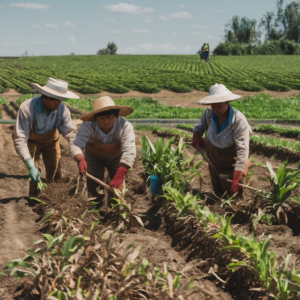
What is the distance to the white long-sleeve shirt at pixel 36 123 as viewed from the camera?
4316 mm

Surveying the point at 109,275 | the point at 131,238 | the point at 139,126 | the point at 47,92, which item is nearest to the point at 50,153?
the point at 47,92

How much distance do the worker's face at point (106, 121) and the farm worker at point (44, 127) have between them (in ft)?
1.31

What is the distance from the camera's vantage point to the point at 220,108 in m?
4.12

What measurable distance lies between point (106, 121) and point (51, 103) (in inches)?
29.5

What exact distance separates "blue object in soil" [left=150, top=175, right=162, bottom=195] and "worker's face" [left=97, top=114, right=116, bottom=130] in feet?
2.98

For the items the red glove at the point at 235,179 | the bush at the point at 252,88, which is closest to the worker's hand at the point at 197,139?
the red glove at the point at 235,179

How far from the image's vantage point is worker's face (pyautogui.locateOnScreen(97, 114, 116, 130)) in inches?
159

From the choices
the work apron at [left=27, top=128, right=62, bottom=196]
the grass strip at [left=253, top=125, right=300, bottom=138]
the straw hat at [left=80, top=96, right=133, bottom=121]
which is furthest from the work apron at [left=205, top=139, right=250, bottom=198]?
the grass strip at [left=253, top=125, right=300, bottom=138]

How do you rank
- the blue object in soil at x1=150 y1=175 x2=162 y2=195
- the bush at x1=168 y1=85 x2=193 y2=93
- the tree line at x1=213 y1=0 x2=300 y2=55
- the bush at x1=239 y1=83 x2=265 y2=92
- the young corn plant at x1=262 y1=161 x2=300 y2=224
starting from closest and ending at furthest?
the young corn plant at x1=262 y1=161 x2=300 y2=224
the blue object in soil at x1=150 y1=175 x2=162 y2=195
the bush at x1=239 y1=83 x2=265 y2=92
the bush at x1=168 y1=85 x2=193 y2=93
the tree line at x1=213 y1=0 x2=300 y2=55

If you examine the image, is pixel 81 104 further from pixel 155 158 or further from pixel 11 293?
pixel 11 293

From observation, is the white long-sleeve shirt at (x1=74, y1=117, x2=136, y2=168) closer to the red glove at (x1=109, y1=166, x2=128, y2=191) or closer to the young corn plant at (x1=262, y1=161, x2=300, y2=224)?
the red glove at (x1=109, y1=166, x2=128, y2=191)

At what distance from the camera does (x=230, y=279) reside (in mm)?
2812

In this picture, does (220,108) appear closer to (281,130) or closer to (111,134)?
(111,134)

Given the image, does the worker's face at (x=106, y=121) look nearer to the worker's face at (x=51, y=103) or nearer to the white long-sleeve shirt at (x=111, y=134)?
the white long-sleeve shirt at (x=111, y=134)
